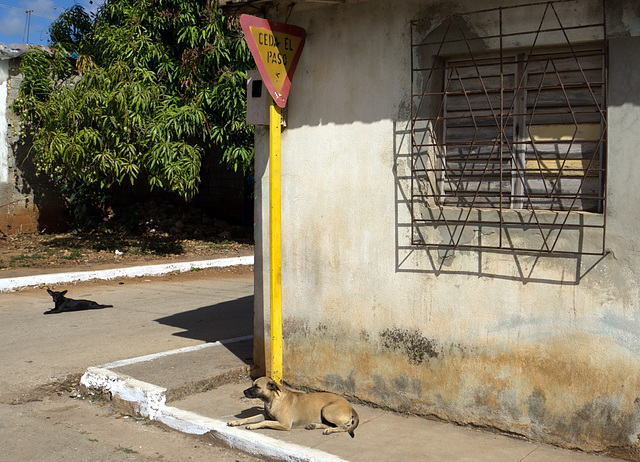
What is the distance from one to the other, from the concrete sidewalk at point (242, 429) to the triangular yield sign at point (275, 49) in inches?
102

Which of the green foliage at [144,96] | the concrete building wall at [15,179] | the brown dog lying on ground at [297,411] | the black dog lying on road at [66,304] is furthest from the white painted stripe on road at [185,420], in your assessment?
the concrete building wall at [15,179]

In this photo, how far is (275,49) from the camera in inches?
204

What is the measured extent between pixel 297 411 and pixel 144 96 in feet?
31.0

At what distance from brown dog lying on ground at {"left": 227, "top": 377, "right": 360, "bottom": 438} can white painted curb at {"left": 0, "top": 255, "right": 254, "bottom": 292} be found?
7.79m

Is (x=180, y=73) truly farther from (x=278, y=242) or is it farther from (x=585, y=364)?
(x=585, y=364)

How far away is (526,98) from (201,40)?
34.3ft

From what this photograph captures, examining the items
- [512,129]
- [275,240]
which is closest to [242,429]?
[275,240]

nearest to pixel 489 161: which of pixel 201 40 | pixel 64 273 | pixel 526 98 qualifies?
pixel 526 98

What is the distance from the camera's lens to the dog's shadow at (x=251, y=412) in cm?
506

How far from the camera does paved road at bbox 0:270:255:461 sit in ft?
15.1

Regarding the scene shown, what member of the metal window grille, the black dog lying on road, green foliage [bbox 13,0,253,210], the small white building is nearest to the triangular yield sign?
the metal window grille

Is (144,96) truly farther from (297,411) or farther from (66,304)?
(297,411)

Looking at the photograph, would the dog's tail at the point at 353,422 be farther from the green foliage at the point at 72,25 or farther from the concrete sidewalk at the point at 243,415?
the green foliage at the point at 72,25

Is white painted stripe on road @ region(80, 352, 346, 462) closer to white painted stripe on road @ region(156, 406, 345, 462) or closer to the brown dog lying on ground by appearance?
white painted stripe on road @ region(156, 406, 345, 462)
